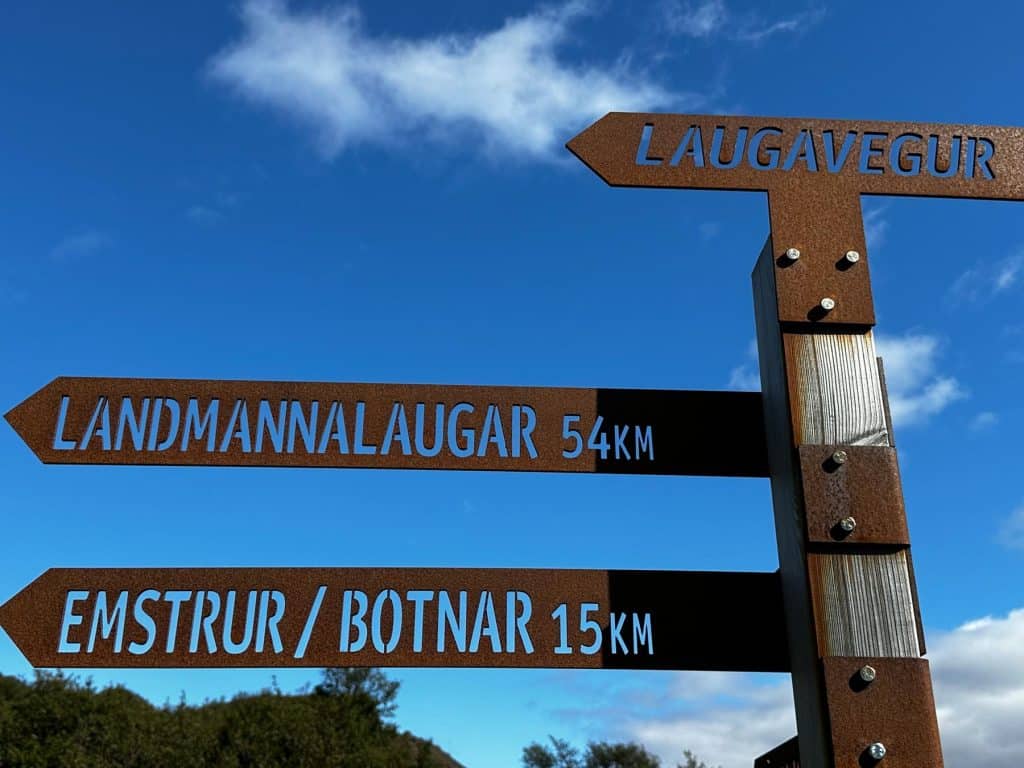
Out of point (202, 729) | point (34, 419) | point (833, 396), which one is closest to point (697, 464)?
point (833, 396)

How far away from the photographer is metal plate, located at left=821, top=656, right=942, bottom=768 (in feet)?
9.05

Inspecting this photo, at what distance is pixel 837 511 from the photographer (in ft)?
9.87

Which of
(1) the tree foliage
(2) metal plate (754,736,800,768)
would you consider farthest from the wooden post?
(1) the tree foliage

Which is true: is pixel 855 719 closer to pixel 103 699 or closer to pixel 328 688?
pixel 103 699

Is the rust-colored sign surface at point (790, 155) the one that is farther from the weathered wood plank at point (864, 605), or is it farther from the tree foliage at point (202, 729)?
the tree foliage at point (202, 729)

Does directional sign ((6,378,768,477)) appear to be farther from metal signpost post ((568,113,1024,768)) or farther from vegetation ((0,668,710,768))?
vegetation ((0,668,710,768))

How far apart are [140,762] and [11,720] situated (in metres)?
5.14

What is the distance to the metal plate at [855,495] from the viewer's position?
2.99 m

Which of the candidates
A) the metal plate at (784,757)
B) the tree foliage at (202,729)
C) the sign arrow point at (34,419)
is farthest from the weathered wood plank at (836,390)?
the tree foliage at (202,729)

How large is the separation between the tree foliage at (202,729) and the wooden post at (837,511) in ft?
125

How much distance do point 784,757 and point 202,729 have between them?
137ft

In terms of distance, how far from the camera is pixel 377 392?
3.60 metres

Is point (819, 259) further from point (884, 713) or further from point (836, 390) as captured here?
point (884, 713)

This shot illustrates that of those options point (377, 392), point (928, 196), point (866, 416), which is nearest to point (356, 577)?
point (377, 392)
